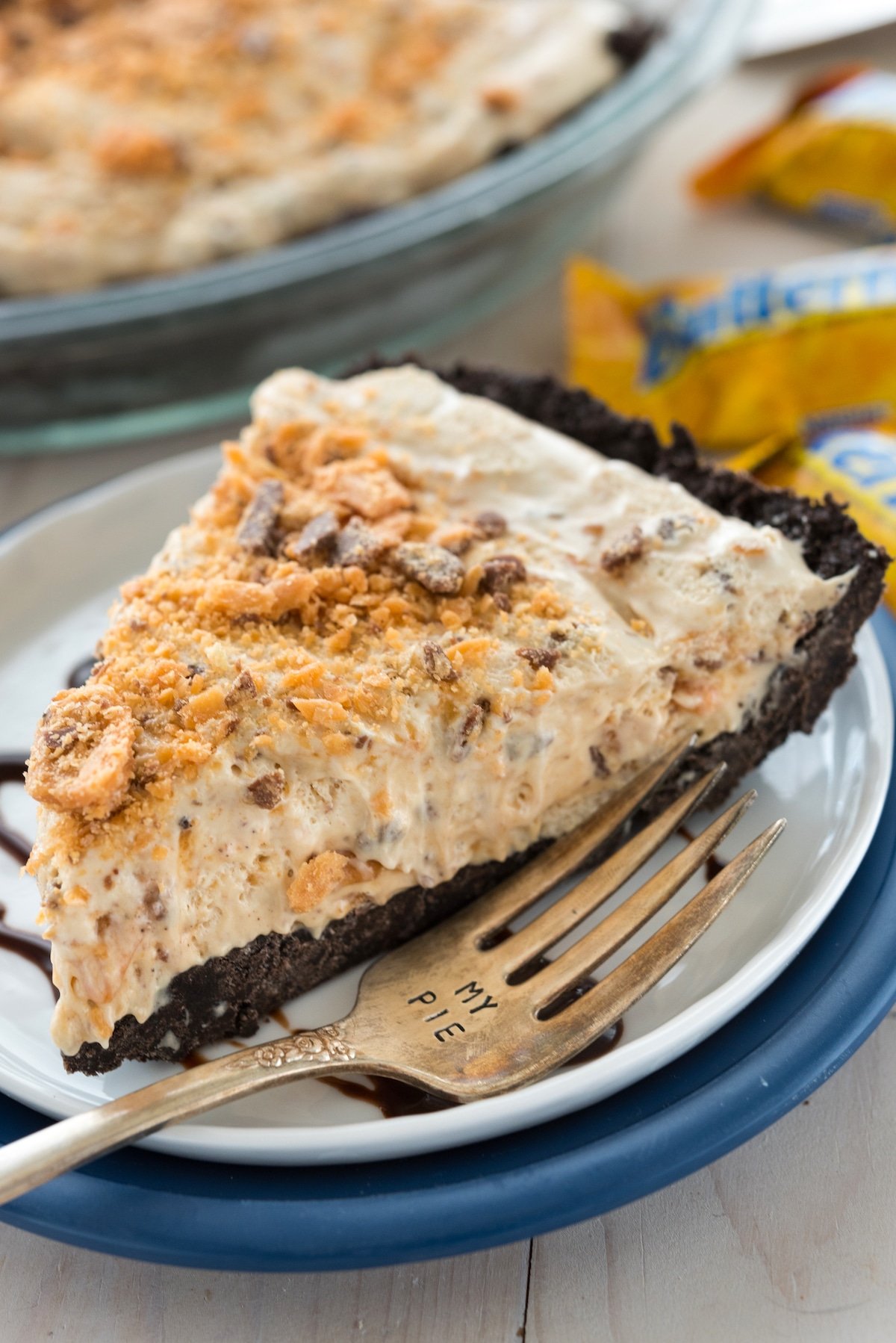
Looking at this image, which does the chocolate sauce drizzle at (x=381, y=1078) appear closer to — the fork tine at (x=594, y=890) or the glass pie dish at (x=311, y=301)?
the fork tine at (x=594, y=890)

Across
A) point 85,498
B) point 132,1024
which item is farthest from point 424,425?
point 132,1024

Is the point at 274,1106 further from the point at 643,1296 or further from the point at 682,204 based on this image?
the point at 682,204

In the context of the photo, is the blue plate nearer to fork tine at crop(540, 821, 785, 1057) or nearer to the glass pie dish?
fork tine at crop(540, 821, 785, 1057)

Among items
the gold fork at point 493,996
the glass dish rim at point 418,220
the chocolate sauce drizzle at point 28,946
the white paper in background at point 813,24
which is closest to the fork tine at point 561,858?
the gold fork at point 493,996

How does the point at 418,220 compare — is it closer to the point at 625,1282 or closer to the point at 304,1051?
the point at 304,1051

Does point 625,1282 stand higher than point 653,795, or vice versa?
point 653,795

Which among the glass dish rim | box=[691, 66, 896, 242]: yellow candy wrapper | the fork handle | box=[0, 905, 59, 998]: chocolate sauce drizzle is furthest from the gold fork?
box=[691, 66, 896, 242]: yellow candy wrapper

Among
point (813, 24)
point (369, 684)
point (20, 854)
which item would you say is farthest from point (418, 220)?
point (813, 24)
